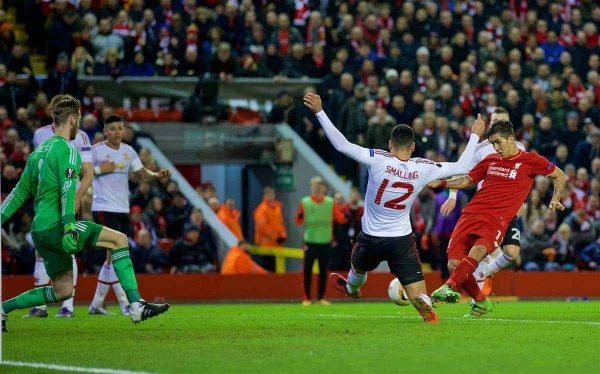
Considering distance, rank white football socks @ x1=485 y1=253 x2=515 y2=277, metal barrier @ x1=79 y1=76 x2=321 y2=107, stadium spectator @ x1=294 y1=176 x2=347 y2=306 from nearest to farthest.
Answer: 1. white football socks @ x1=485 y1=253 x2=515 y2=277
2. stadium spectator @ x1=294 y1=176 x2=347 y2=306
3. metal barrier @ x1=79 y1=76 x2=321 y2=107

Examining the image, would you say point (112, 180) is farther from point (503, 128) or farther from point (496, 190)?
point (503, 128)

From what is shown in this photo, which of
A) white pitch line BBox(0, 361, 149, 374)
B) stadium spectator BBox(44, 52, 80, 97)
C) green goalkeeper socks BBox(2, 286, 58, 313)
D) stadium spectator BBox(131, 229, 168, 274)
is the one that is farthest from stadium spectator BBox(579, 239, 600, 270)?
white pitch line BBox(0, 361, 149, 374)

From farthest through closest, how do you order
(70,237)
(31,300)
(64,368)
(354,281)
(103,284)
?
1. (103,284)
2. (354,281)
3. (31,300)
4. (70,237)
5. (64,368)

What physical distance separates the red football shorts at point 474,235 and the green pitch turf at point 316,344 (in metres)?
0.75

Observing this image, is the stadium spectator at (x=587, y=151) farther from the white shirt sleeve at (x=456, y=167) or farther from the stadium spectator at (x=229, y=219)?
the white shirt sleeve at (x=456, y=167)

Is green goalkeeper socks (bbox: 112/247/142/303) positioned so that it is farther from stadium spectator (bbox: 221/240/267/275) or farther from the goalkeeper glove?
stadium spectator (bbox: 221/240/267/275)

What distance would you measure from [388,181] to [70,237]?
335 centimetres

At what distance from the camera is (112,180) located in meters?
16.1

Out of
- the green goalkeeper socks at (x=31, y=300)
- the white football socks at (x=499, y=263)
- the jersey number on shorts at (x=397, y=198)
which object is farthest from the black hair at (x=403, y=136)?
the green goalkeeper socks at (x=31, y=300)

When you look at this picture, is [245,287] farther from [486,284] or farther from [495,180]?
[495,180]

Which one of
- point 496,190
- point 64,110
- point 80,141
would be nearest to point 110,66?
point 80,141

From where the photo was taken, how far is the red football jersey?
14.1 meters

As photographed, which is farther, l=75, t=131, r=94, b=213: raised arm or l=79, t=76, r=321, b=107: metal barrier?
l=79, t=76, r=321, b=107: metal barrier

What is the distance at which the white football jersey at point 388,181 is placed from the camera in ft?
42.5
